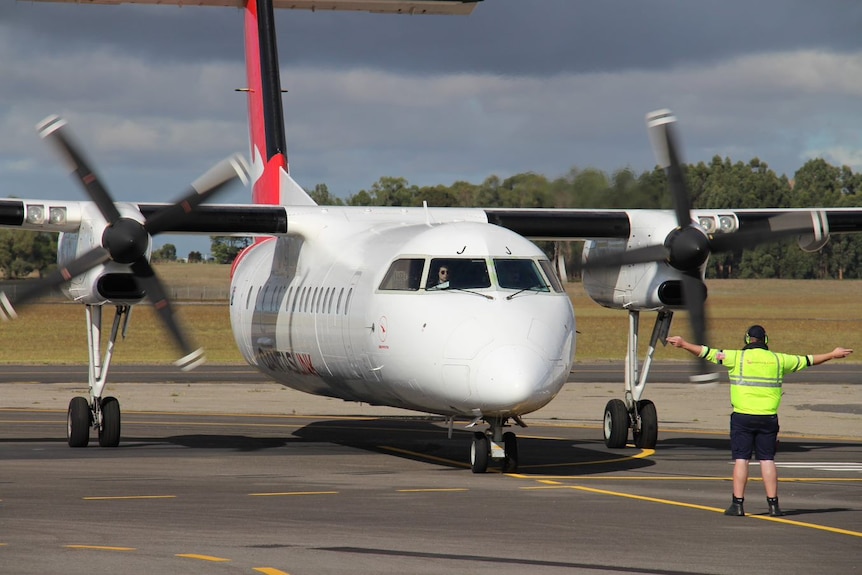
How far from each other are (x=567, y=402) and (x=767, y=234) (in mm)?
11310

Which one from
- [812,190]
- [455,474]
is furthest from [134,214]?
[812,190]

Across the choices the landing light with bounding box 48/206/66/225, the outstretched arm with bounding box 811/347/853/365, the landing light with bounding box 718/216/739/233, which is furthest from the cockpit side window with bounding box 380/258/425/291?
the landing light with bounding box 718/216/739/233

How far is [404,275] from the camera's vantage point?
1677cm

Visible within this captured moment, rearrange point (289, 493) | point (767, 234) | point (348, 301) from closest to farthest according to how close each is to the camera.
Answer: point (289, 493)
point (348, 301)
point (767, 234)

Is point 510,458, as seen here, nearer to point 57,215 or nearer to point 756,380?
point 756,380

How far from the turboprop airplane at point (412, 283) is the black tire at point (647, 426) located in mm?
43

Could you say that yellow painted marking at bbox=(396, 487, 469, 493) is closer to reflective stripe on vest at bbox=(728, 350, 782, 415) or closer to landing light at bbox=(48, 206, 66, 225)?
reflective stripe on vest at bbox=(728, 350, 782, 415)

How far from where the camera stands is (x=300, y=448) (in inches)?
795

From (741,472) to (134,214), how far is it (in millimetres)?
10510

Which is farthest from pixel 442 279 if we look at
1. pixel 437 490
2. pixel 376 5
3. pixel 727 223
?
pixel 376 5

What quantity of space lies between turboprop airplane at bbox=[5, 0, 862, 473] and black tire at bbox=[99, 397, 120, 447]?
0.03 meters

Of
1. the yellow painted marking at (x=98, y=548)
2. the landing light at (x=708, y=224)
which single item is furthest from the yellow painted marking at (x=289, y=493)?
the landing light at (x=708, y=224)

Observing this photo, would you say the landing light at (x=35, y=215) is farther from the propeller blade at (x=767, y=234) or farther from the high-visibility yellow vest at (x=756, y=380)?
the high-visibility yellow vest at (x=756, y=380)

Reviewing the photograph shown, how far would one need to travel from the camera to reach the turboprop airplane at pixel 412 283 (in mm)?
15414
